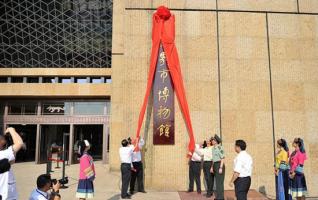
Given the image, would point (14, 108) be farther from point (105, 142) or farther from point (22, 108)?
point (105, 142)

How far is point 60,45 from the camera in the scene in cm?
2019

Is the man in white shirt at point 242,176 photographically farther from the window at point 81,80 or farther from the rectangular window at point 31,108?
the rectangular window at point 31,108

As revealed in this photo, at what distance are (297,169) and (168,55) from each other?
488 centimetres

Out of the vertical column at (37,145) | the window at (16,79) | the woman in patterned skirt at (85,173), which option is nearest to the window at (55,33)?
the window at (16,79)

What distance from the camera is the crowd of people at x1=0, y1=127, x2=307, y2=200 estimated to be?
396 centimetres

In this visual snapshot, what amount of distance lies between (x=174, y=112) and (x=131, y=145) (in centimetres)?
190

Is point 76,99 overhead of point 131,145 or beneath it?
overhead

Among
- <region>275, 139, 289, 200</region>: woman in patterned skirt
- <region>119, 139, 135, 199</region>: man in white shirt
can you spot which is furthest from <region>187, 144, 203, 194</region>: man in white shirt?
<region>275, 139, 289, 200</region>: woman in patterned skirt

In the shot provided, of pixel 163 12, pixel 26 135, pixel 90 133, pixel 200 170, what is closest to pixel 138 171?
pixel 200 170

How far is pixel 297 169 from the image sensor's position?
7.29 m

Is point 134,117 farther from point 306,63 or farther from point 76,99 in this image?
point 76,99

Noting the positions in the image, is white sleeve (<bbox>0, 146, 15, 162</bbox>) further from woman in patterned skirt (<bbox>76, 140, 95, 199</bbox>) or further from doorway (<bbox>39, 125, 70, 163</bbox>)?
doorway (<bbox>39, 125, 70, 163</bbox>)

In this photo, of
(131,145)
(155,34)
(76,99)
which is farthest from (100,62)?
(131,145)

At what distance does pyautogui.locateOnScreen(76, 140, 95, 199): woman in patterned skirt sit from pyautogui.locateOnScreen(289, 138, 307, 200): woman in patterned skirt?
4.70 metres
